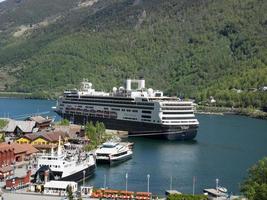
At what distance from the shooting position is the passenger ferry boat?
41.9 m

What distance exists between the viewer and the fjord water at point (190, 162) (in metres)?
46.2

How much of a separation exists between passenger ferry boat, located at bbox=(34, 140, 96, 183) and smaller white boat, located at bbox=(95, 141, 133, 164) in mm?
6599

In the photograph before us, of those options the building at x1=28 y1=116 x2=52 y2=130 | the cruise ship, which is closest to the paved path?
the building at x1=28 y1=116 x2=52 y2=130

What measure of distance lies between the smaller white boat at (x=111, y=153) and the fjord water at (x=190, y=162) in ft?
2.26

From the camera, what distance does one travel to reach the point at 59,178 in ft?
139

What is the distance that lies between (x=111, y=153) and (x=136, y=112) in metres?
25.0

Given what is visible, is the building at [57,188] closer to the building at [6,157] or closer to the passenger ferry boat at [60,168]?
the passenger ferry boat at [60,168]

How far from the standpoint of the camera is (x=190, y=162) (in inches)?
2226

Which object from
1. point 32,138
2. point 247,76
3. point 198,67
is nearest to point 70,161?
point 32,138

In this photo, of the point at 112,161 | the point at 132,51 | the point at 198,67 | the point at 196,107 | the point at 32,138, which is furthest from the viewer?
the point at 132,51

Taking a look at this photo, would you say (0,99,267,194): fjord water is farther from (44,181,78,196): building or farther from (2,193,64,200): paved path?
(2,193,64,200): paved path

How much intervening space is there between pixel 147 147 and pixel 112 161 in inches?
523

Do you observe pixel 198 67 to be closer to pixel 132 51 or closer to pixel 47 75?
pixel 132 51

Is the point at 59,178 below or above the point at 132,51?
below
